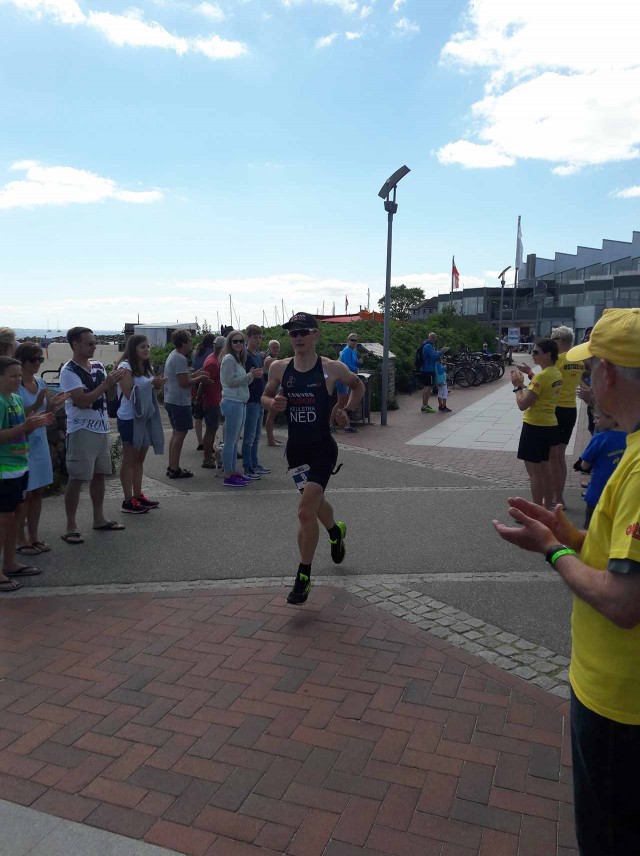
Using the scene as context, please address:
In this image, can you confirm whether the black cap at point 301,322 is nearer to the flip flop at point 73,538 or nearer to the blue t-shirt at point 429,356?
the flip flop at point 73,538

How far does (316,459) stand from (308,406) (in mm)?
375

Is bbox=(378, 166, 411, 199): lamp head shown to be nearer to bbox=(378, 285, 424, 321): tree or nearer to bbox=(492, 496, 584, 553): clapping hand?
bbox=(492, 496, 584, 553): clapping hand

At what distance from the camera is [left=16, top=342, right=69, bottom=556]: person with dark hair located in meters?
5.27

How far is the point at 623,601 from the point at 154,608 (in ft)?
11.6

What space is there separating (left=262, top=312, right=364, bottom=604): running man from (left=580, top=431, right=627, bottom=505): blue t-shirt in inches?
64.6

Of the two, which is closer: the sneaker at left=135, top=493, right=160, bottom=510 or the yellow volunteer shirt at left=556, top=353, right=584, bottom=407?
the yellow volunteer shirt at left=556, top=353, right=584, bottom=407

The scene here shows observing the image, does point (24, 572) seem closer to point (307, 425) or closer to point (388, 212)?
point (307, 425)

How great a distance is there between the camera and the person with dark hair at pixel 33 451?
5266 millimetres

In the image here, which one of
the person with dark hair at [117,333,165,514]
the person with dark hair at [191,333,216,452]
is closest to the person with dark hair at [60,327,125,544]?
the person with dark hair at [117,333,165,514]

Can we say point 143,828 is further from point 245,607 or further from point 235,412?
point 235,412

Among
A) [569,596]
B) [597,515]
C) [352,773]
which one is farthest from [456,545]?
[597,515]

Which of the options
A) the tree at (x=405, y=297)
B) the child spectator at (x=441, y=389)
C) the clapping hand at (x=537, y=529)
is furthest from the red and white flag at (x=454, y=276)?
the tree at (x=405, y=297)

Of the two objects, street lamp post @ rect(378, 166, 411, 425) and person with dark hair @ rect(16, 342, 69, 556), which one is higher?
street lamp post @ rect(378, 166, 411, 425)

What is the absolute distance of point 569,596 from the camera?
15.0 feet
